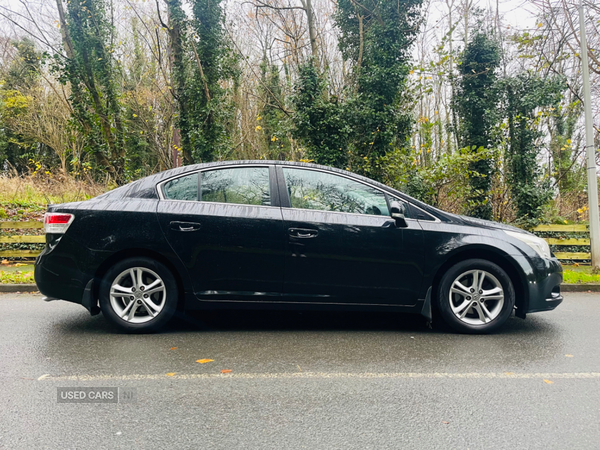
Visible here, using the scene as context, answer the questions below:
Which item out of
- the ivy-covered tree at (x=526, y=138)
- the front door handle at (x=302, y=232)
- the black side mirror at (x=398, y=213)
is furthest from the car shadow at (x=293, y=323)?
the ivy-covered tree at (x=526, y=138)

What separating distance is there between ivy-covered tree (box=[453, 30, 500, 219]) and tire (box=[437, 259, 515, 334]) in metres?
9.27

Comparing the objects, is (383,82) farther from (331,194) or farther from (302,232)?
(302,232)

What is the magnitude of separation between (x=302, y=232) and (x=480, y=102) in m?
11.1

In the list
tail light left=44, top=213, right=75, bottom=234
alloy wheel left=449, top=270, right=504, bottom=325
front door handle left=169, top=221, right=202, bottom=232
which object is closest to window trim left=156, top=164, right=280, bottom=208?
front door handle left=169, top=221, right=202, bottom=232

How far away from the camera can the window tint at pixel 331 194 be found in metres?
5.09

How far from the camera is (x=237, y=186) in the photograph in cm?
511

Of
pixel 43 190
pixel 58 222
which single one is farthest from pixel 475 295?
pixel 43 190

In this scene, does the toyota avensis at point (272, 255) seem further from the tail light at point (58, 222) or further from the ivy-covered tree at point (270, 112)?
the ivy-covered tree at point (270, 112)

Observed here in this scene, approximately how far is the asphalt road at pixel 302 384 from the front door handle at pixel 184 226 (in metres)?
1.08

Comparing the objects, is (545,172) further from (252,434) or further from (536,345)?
(252,434)

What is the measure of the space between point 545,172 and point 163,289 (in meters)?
Answer: 13.2

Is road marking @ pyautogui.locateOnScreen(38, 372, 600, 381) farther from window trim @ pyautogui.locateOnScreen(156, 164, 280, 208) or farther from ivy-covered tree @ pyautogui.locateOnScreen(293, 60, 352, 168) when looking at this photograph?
ivy-covered tree @ pyautogui.locateOnScreen(293, 60, 352, 168)

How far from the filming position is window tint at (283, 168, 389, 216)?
5086 mm

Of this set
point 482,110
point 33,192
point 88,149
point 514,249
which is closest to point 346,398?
point 514,249
